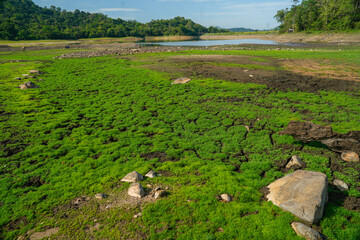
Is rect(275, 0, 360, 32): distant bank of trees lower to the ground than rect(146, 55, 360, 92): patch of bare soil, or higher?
higher

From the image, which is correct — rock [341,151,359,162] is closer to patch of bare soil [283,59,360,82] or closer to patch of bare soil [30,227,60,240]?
patch of bare soil [30,227,60,240]

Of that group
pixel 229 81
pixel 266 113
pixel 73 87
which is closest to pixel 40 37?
pixel 73 87

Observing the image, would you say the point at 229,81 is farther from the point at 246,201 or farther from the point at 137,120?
the point at 246,201

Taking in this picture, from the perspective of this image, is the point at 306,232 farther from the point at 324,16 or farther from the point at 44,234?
the point at 324,16

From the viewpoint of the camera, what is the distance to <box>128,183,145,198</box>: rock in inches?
277

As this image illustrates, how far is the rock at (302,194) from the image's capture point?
5891mm

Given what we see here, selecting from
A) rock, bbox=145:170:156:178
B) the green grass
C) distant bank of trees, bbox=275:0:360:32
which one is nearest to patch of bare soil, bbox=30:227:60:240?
the green grass

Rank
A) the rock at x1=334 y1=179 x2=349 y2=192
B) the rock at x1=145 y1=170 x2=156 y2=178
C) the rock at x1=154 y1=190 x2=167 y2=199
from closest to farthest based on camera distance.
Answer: the rock at x1=154 y1=190 x2=167 y2=199
the rock at x1=334 y1=179 x2=349 y2=192
the rock at x1=145 y1=170 x2=156 y2=178

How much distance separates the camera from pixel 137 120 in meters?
13.9

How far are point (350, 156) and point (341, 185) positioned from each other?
223 cm

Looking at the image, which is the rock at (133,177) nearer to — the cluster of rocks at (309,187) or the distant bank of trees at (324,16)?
the cluster of rocks at (309,187)

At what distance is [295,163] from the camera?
8.53 meters

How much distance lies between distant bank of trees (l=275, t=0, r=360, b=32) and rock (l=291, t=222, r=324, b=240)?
108m

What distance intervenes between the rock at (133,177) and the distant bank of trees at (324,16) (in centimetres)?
10956
